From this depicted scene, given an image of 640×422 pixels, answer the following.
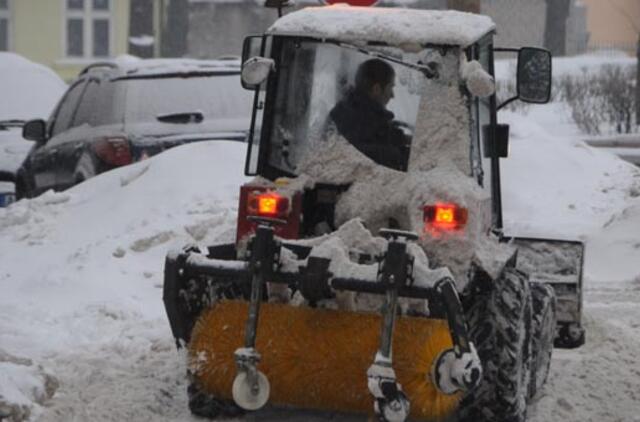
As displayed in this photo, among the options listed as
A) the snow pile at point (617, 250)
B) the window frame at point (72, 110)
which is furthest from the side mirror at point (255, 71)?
the window frame at point (72, 110)

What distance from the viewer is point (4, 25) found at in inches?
1633

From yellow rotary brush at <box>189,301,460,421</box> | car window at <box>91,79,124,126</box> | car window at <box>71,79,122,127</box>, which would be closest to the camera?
yellow rotary brush at <box>189,301,460,421</box>

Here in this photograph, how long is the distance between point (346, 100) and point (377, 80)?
0.63 ft

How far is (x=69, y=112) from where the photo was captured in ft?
47.1

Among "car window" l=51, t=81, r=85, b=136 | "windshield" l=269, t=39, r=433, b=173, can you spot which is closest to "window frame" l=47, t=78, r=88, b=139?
"car window" l=51, t=81, r=85, b=136

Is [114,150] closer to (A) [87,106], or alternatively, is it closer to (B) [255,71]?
(A) [87,106]

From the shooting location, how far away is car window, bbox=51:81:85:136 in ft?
46.8

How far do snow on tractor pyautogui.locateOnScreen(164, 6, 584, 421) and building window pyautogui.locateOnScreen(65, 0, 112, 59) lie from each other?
113 feet

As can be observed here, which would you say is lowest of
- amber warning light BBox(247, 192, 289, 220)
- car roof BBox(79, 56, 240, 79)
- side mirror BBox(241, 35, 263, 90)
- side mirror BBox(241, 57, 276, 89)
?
amber warning light BBox(247, 192, 289, 220)

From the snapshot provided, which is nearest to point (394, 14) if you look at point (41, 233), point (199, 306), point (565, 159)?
point (199, 306)

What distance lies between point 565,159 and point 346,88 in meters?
11.8

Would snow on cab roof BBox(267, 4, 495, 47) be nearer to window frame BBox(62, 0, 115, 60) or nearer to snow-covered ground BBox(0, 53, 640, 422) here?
snow-covered ground BBox(0, 53, 640, 422)

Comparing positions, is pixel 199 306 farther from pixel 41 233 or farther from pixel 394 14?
pixel 41 233

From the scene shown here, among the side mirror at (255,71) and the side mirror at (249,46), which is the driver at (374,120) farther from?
the side mirror at (249,46)
